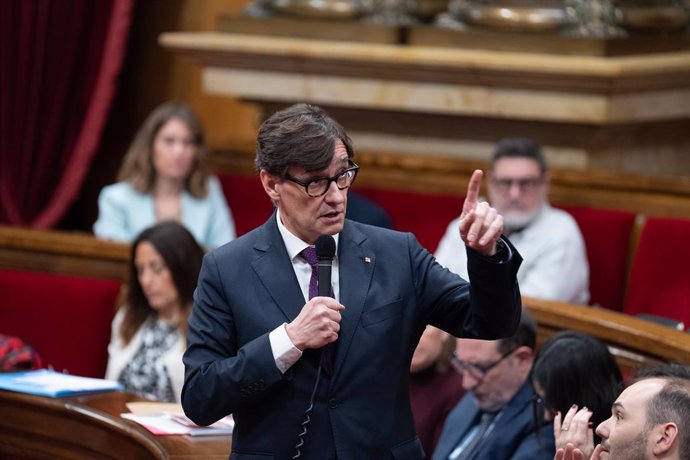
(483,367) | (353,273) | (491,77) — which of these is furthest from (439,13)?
(353,273)

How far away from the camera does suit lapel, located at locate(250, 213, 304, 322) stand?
2660 mm

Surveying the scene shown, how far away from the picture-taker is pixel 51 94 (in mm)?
6613

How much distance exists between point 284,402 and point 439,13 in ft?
12.3

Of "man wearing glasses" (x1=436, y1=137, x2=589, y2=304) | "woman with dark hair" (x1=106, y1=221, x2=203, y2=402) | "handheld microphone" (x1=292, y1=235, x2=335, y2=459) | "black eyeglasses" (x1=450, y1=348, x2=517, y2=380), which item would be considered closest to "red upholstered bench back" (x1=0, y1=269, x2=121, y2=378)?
"woman with dark hair" (x1=106, y1=221, x2=203, y2=402)

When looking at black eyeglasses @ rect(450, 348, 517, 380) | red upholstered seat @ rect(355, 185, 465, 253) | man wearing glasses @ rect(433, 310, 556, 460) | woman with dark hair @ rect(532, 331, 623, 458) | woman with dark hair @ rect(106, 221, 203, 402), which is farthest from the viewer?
red upholstered seat @ rect(355, 185, 465, 253)

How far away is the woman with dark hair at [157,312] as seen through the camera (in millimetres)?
4504

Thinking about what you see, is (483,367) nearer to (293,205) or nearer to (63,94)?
(293,205)

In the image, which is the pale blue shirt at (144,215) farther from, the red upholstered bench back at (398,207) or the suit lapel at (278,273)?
the suit lapel at (278,273)

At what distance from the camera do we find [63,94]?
6.61m

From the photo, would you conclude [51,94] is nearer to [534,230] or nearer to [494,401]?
[534,230]

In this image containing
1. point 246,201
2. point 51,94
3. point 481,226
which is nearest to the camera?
point 481,226

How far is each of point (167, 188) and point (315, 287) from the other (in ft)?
10.2

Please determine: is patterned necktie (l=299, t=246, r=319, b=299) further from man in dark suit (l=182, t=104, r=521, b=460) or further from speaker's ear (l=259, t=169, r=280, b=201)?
speaker's ear (l=259, t=169, r=280, b=201)

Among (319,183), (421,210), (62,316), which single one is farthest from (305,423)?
(421,210)
